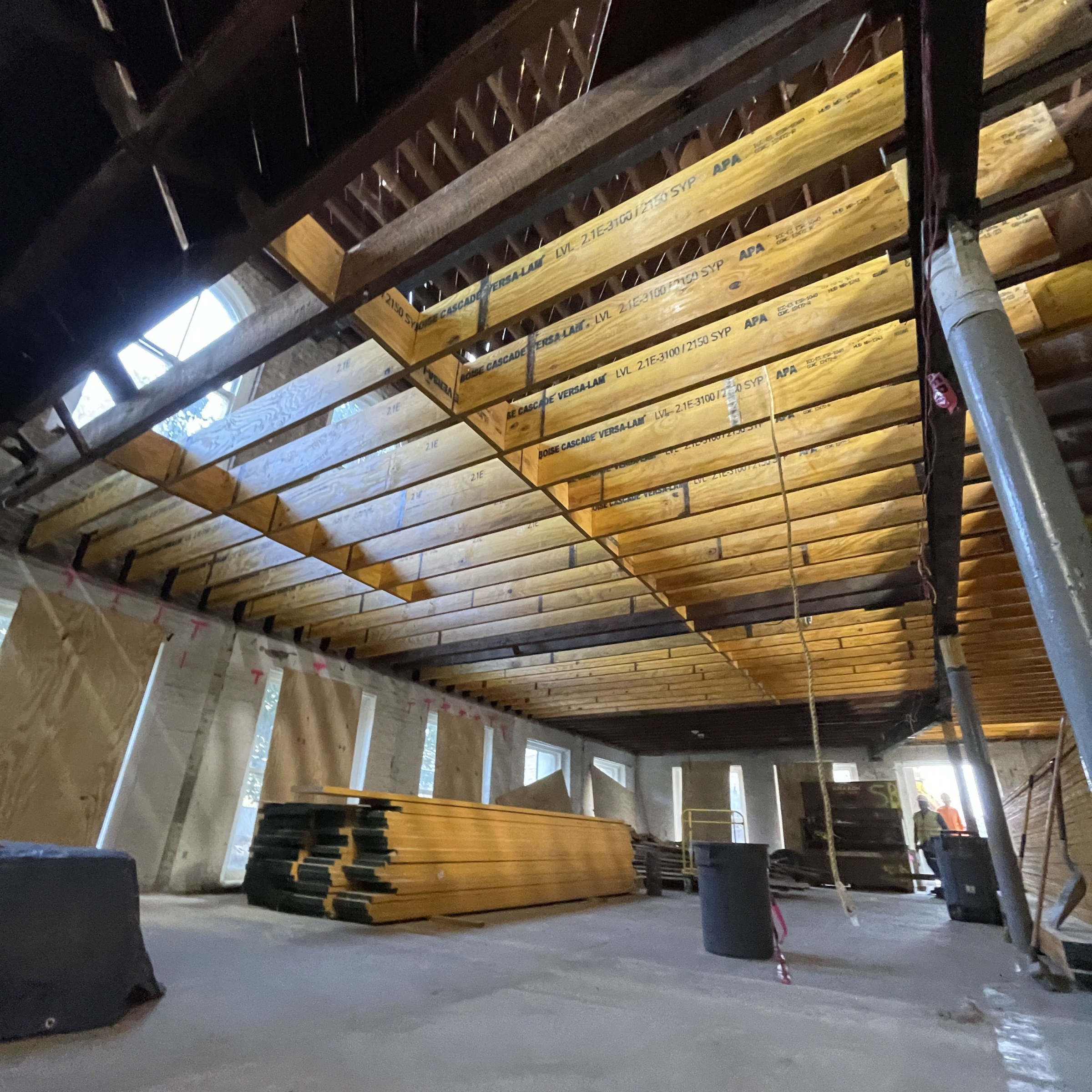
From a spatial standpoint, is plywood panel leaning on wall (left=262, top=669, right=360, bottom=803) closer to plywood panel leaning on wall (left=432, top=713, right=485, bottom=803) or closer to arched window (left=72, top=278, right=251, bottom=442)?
plywood panel leaning on wall (left=432, top=713, right=485, bottom=803)

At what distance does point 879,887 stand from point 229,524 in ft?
40.6

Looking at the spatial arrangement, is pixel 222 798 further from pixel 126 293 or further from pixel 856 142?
pixel 856 142

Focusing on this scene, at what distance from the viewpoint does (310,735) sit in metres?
7.02

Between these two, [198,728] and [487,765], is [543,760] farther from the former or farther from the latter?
[198,728]

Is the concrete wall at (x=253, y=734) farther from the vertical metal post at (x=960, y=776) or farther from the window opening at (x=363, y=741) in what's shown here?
the vertical metal post at (x=960, y=776)

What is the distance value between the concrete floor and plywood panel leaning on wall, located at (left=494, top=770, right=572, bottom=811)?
4.28 metres

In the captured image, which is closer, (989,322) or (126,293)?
(989,322)

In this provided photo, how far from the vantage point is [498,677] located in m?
9.16

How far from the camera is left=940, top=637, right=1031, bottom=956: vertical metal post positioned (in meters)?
4.64

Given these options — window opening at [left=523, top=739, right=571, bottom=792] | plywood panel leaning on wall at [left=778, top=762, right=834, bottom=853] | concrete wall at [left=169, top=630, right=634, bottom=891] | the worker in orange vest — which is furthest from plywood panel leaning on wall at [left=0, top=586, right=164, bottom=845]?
the worker in orange vest

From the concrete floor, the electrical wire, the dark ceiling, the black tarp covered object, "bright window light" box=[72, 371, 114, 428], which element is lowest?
the concrete floor

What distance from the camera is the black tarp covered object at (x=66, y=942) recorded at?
1.98m

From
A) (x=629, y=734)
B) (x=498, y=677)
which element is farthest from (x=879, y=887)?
(x=498, y=677)

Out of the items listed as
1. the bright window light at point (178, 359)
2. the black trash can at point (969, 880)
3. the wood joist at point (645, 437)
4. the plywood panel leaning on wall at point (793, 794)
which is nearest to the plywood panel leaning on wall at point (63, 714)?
the wood joist at point (645, 437)
